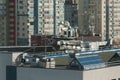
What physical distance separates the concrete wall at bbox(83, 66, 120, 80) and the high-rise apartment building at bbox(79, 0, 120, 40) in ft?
135

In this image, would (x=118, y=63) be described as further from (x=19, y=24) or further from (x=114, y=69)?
(x=19, y=24)

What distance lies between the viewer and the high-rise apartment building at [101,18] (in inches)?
2179

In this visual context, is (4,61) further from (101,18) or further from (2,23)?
(101,18)

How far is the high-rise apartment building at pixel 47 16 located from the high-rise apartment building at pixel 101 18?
8.64 m

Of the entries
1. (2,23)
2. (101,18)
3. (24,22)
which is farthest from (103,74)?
(101,18)

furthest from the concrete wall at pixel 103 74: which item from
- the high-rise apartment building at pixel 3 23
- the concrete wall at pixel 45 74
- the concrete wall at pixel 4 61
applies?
the high-rise apartment building at pixel 3 23

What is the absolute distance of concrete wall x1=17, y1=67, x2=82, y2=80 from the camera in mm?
11734

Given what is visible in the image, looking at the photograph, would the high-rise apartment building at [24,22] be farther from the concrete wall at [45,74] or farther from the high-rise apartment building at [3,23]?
the concrete wall at [45,74]

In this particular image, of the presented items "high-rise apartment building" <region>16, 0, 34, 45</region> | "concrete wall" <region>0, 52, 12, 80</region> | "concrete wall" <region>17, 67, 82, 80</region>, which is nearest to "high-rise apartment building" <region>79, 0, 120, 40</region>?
"high-rise apartment building" <region>16, 0, 34, 45</region>

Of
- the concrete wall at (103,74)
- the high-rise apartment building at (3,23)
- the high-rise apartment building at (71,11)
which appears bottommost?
the concrete wall at (103,74)

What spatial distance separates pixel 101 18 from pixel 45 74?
4419cm

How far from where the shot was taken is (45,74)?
40.0ft

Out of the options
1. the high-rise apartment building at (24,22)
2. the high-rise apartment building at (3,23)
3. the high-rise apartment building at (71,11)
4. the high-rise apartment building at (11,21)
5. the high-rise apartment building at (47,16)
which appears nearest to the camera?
the high-rise apartment building at (11,21)

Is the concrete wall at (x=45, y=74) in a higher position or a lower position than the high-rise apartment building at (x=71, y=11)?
lower
